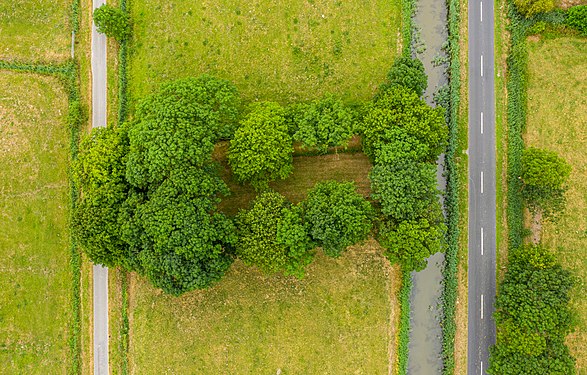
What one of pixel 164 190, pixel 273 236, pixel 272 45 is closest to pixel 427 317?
pixel 273 236

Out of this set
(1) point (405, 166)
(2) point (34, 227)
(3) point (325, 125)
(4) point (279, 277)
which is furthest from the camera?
(2) point (34, 227)

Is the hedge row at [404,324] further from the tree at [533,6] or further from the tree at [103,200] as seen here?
the tree at [533,6]

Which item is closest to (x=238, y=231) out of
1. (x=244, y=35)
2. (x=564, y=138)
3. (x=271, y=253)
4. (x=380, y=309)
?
(x=271, y=253)

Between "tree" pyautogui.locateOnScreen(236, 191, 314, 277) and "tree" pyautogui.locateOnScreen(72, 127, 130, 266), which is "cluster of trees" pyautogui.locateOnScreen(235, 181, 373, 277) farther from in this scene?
"tree" pyautogui.locateOnScreen(72, 127, 130, 266)

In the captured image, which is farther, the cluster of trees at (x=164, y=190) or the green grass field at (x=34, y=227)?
the green grass field at (x=34, y=227)

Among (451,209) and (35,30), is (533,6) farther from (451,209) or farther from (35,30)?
(35,30)

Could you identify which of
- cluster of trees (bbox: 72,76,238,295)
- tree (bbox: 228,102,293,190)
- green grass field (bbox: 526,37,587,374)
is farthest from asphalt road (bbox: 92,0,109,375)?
green grass field (bbox: 526,37,587,374)

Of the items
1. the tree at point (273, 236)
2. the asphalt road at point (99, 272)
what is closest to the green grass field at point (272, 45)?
the asphalt road at point (99, 272)

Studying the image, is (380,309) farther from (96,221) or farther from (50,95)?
(50,95)
